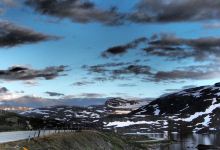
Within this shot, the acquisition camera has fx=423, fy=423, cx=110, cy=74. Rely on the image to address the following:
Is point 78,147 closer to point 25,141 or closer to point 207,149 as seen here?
point 25,141

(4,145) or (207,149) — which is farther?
(207,149)

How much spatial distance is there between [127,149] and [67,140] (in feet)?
172

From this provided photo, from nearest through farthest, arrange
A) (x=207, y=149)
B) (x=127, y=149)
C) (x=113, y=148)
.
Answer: (x=113, y=148) → (x=127, y=149) → (x=207, y=149)

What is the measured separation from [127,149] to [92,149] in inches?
1616

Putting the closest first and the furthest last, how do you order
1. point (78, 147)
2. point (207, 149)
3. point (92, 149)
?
point (78, 147)
point (92, 149)
point (207, 149)

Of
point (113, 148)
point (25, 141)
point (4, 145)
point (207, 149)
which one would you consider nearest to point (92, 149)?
point (113, 148)

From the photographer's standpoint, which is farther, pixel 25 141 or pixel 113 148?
pixel 113 148

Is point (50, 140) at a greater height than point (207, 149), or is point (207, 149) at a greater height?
point (50, 140)

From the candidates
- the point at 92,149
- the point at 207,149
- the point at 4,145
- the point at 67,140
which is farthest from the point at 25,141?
the point at 207,149

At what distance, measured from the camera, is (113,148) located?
112m

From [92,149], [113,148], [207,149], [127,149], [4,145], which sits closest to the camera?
[4,145]

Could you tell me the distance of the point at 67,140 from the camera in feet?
270

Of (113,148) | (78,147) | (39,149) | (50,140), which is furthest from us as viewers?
(113,148)

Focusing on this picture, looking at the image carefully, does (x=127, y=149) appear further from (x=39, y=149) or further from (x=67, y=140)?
(x=39, y=149)
